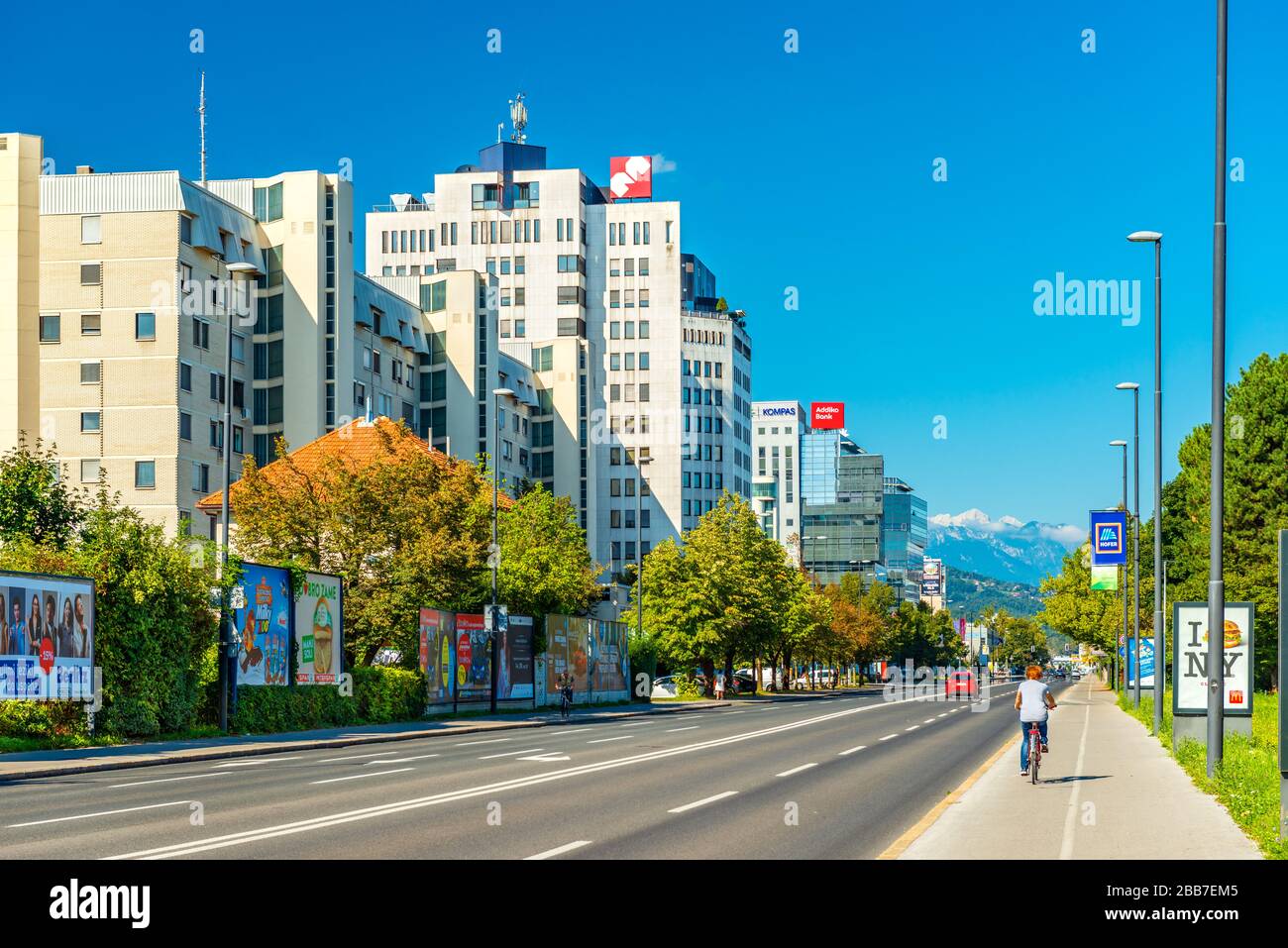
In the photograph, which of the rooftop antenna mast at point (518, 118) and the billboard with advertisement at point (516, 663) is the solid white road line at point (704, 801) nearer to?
the billboard with advertisement at point (516, 663)

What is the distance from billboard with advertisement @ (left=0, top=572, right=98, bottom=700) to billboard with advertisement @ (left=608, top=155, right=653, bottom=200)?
117 m

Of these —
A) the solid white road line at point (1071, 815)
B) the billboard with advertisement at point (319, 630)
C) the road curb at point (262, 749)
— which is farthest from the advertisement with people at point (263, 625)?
the solid white road line at point (1071, 815)

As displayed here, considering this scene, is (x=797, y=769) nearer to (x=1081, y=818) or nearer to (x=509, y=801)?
(x=509, y=801)

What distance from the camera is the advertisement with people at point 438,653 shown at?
46.2 meters

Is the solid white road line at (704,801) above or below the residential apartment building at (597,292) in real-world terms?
below

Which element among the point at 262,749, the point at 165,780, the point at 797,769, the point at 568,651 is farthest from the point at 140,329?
the point at 797,769

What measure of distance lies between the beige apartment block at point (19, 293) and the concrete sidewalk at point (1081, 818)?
183ft

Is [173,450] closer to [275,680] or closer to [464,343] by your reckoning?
[464,343]

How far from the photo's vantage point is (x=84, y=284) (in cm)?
7856

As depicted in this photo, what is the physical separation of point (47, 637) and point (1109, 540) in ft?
106

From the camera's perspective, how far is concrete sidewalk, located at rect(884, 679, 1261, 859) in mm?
13273

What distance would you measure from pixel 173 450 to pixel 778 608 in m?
33.0

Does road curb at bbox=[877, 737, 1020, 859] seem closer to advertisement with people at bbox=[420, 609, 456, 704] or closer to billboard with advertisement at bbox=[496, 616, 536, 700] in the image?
advertisement with people at bbox=[420, 609, 456, 704]
